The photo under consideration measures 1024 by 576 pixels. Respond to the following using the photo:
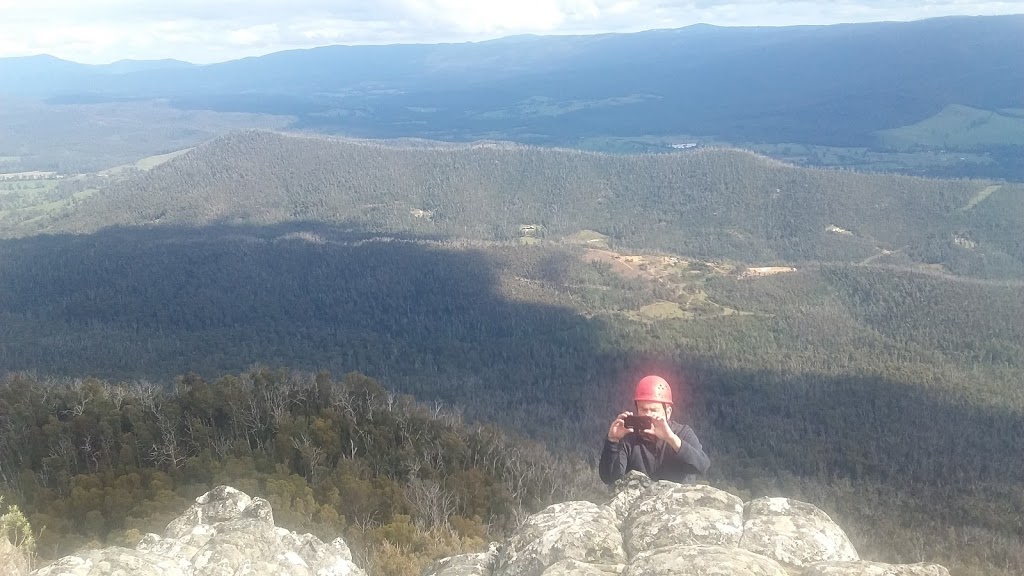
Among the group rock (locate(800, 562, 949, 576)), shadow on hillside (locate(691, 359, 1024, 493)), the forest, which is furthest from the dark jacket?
shadow on hillside (locate(691, 359, 1024, 493))

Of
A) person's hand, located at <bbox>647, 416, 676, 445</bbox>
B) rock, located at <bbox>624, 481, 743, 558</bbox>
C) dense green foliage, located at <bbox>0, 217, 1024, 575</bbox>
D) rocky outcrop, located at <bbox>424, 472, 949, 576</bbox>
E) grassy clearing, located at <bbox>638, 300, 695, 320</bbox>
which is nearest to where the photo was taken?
rocky outcrop, located at <bbox>424, 472, 949, 576</bbox>

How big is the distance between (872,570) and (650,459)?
202 inches

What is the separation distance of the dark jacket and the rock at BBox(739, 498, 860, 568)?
1483 millimetres

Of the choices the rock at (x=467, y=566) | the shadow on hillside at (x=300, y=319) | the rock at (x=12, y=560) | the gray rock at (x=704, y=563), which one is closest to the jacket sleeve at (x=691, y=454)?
the gray rock at (x=704, y=563)

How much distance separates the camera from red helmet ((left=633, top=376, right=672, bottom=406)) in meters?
14.8

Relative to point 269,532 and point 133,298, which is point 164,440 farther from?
point 133,298

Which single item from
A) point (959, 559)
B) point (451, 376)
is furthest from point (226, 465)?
point (451, 376)

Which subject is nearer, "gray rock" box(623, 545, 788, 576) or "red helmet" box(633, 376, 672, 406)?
"gray rock" box(623, 545, 788, 576)

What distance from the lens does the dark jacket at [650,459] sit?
613 inches

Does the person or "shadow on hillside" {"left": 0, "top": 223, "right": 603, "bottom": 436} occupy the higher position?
the person

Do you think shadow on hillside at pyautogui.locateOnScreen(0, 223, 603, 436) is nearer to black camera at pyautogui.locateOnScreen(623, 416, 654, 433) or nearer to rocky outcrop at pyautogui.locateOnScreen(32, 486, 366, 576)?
rocky outcrop at pyautogui.locateOnScreen(32, 486, 366, 576)

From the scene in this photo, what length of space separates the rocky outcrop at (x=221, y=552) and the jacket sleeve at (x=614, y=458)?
6862 millimetres

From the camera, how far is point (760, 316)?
141 meters

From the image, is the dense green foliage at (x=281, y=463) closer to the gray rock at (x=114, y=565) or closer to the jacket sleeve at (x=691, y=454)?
the gray rock at (x=114, y=565)
